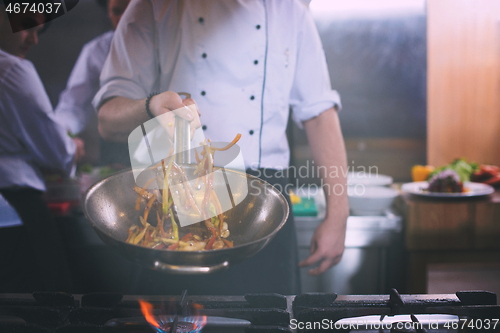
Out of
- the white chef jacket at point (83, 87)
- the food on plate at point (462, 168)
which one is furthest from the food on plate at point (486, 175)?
the white chef jacket at point (83, 87)

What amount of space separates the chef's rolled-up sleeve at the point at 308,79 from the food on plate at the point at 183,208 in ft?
1.23

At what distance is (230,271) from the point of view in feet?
2.71

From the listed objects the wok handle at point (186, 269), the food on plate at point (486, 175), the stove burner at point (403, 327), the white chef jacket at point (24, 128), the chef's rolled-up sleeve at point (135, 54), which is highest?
the chef's rolled-up sleeve at point (135, 54)

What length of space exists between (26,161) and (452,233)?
1.35 meters

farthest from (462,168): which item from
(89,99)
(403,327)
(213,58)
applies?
(89,99)

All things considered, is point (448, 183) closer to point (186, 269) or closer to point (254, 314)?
point (254, 314)

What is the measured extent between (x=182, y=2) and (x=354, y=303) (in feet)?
2.60

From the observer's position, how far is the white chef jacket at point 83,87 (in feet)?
3.11

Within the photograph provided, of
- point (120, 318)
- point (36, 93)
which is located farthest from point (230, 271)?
point (36, 93)

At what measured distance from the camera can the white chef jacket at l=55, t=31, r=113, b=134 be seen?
3.11ft

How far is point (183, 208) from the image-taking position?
0.56m

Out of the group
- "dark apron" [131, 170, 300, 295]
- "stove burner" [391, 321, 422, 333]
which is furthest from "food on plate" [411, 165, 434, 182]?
"stove burner" [391, 321, 422, 333]

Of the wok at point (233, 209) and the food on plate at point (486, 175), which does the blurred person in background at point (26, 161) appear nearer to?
the wok at point (233, 209)

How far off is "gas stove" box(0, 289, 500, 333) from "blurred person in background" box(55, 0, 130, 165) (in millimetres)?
479
